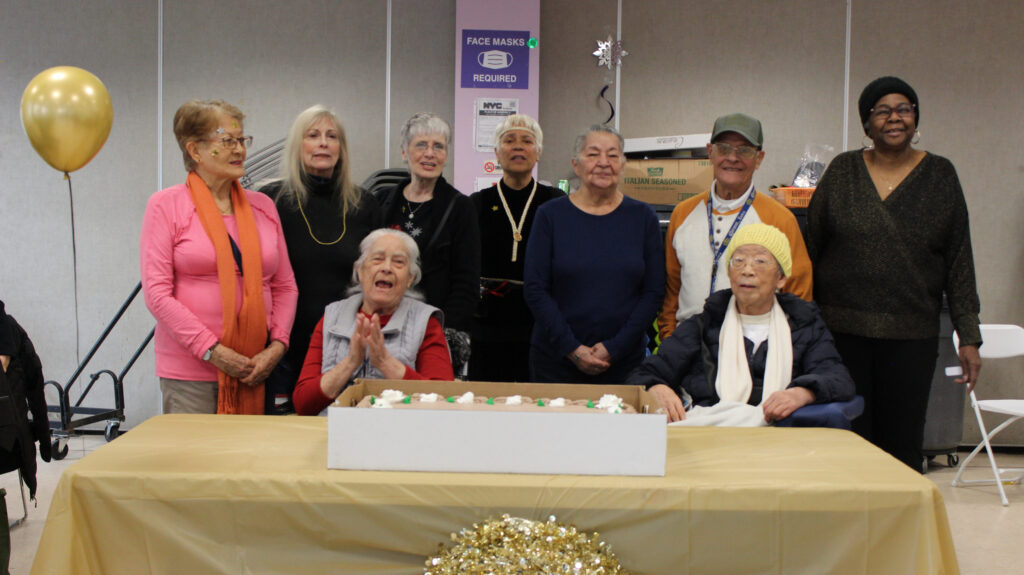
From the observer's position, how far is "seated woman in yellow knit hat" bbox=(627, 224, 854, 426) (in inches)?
85.9

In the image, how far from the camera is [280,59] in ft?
15.9

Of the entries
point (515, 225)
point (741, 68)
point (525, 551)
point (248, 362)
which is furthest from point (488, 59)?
point (525, 551)

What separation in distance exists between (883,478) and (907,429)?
114 cm

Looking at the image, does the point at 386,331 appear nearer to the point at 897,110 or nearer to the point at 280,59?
the point at 897,110

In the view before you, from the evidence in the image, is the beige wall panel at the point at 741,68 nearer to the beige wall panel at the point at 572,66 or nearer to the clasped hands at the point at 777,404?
the beige wall panel at the point at 572,66

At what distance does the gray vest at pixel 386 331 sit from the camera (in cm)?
238

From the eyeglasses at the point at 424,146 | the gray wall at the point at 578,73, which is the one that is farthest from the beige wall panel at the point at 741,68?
the eyeglasses at the point at 424,146

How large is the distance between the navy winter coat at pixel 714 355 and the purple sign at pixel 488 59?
2562 mm

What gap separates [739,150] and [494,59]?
7.55ft

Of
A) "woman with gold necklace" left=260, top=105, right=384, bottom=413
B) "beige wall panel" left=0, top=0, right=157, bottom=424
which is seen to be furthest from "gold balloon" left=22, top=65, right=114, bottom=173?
"beige wall panel" left=0, top=0, right=157, bottom=424

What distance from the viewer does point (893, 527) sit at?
4.94 ft

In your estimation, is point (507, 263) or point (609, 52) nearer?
point (507, 263)

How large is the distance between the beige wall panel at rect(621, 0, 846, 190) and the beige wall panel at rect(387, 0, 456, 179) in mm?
1081

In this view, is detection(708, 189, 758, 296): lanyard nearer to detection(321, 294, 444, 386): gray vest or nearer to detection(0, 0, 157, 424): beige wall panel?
detection(321, 294, 444, 386): gray vest
